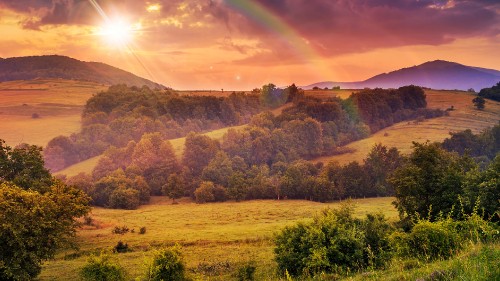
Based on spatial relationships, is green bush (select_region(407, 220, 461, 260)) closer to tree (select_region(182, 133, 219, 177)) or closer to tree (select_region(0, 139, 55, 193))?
tree (select_region(0, 139, 55, 193))

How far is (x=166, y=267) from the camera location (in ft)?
109

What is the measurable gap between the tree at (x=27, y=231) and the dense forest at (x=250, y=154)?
6089 centimetres

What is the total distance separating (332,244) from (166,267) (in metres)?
15.2

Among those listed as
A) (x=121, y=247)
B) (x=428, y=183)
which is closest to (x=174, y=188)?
(x=121, y=247)

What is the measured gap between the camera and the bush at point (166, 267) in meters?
33.5

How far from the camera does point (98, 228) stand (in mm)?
79312

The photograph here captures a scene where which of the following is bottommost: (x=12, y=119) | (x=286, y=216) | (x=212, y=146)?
(x=286, y=216)

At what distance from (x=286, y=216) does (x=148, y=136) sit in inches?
2788

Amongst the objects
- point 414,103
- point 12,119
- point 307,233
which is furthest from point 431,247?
point 12,119

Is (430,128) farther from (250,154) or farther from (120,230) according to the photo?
(120,230)

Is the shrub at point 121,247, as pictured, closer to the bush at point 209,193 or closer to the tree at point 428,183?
the tree at point 428,183

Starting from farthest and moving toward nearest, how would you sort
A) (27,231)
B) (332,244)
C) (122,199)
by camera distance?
(122,199) → (27,231) → (332,244)

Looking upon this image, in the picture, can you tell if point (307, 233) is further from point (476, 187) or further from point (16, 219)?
point (16, 219)

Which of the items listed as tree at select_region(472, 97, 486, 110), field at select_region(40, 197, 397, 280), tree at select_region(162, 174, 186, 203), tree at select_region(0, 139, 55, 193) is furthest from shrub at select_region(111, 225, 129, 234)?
tree at select_region(472, 97, 486, 110)
